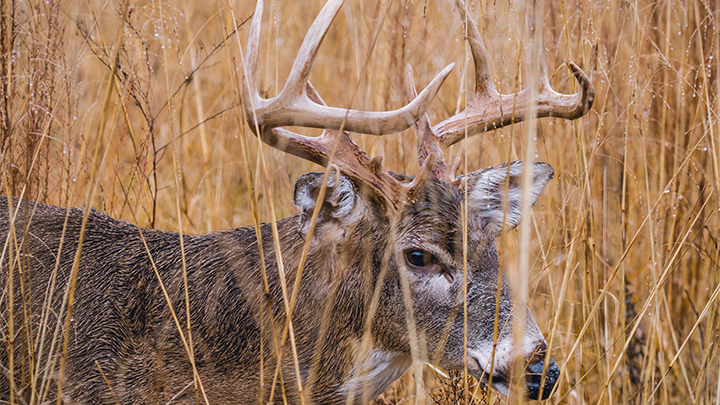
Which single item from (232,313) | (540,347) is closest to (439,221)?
(540,347)

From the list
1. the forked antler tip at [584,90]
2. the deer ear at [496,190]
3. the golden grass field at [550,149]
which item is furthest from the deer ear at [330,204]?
the forked antler tip at [584,90]

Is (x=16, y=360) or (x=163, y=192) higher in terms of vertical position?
(x=163, y=192)

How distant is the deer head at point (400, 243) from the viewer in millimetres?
2625

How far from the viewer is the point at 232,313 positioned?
119 inches

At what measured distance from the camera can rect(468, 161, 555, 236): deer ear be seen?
312 centimetres

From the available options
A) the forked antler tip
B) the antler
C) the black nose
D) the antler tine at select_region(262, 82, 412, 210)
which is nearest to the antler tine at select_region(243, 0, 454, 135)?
the antler

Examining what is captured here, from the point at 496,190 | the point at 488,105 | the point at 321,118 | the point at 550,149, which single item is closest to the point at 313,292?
the point at 321,118

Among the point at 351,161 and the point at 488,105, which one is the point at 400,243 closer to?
the point at 351,161

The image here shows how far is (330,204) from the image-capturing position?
2.80 m

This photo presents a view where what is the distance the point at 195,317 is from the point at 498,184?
154 cm

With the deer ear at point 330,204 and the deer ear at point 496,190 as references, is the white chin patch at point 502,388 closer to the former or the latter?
the deer ear at point 496,190

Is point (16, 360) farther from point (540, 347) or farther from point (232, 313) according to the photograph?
point (540, 347)

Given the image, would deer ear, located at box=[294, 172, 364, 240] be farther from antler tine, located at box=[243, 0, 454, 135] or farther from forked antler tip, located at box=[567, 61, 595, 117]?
forked antler tip, located at box=[567, 61, 595, 117]

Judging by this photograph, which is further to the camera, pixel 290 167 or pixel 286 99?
pixel 290 167
